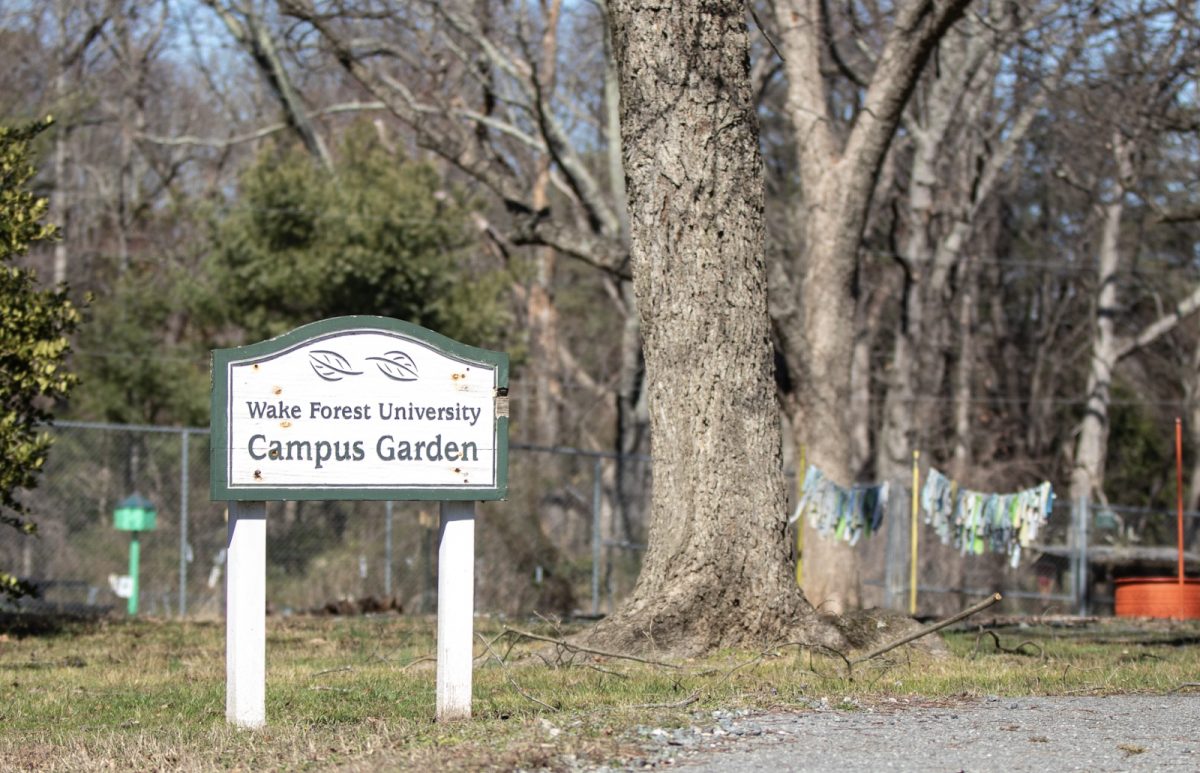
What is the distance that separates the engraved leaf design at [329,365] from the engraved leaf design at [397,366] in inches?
4.8

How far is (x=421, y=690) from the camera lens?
833cm

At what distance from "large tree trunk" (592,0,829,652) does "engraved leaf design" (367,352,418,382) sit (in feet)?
9.26

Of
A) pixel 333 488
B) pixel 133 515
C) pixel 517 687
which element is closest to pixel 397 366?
pixel 333 488

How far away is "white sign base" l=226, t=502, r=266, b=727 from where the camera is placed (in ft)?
22.2

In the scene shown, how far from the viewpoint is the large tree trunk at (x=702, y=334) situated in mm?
9281

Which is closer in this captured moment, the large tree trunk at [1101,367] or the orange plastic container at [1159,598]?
the orange plastic container at [1159,598]

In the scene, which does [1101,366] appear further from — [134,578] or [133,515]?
[134,578]

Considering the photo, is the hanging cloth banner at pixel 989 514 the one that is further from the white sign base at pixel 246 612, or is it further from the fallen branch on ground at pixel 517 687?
the white sign base at pixel 246 612

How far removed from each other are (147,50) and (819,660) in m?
27.9

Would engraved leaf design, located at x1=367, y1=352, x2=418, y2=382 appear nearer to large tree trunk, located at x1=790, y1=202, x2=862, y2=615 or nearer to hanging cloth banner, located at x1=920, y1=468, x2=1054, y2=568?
large tree trunk, located at x1=790, y1=202, x2=862, y2=615

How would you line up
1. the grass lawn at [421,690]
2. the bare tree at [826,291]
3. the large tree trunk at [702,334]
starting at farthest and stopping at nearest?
the bare tree at [826,291], the large tree trunk at [702,334], the grass lawn at [421,690]

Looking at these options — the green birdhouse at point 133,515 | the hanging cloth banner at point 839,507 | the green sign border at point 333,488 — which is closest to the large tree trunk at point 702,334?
the green sign border at point 333,488

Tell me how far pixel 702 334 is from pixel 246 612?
3.72m


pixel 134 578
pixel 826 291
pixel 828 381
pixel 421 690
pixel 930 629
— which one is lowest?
pixel 134 578
